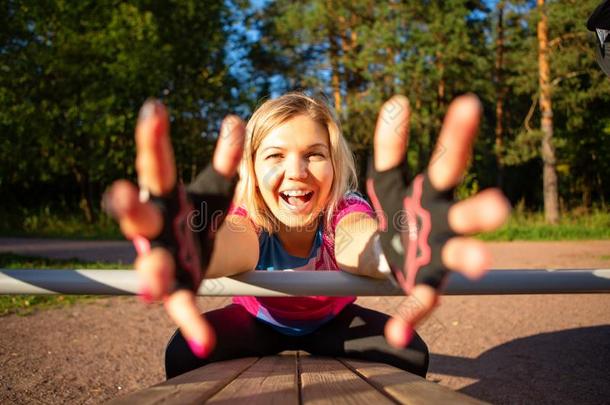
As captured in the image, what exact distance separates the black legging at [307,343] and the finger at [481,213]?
72 cm

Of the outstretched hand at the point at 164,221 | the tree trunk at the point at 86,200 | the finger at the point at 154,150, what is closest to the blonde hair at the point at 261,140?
the outstretched hand at the point at 164,221

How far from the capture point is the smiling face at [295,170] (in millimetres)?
1392

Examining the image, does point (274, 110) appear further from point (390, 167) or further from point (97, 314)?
point (97, 314)

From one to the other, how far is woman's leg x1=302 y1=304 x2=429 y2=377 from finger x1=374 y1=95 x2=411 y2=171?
27.1 inches

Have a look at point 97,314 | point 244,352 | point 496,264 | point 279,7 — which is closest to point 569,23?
point 496,264

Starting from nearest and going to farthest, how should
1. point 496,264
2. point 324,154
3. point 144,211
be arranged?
point 144,211, point 324,154, point 496,264

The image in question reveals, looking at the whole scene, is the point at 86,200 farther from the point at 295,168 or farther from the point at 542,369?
the point at 295,168

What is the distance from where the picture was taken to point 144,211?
83 centimetres

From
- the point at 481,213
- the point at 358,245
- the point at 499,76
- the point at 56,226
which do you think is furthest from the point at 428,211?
the point at 499,76

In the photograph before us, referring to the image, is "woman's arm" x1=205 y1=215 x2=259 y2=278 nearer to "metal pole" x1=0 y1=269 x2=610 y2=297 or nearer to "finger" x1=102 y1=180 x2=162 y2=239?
"metal pole" x1=0 y1=269 x2=610 y2=297

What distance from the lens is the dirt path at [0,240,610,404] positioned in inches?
93.5

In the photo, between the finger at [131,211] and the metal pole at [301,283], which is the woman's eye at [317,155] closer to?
the metal pole at [301,283]

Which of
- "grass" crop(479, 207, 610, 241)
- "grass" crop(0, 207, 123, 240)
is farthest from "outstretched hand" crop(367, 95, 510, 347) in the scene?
"grass" crop(0, 207, 123, 240)

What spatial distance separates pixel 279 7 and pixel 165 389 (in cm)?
1820
